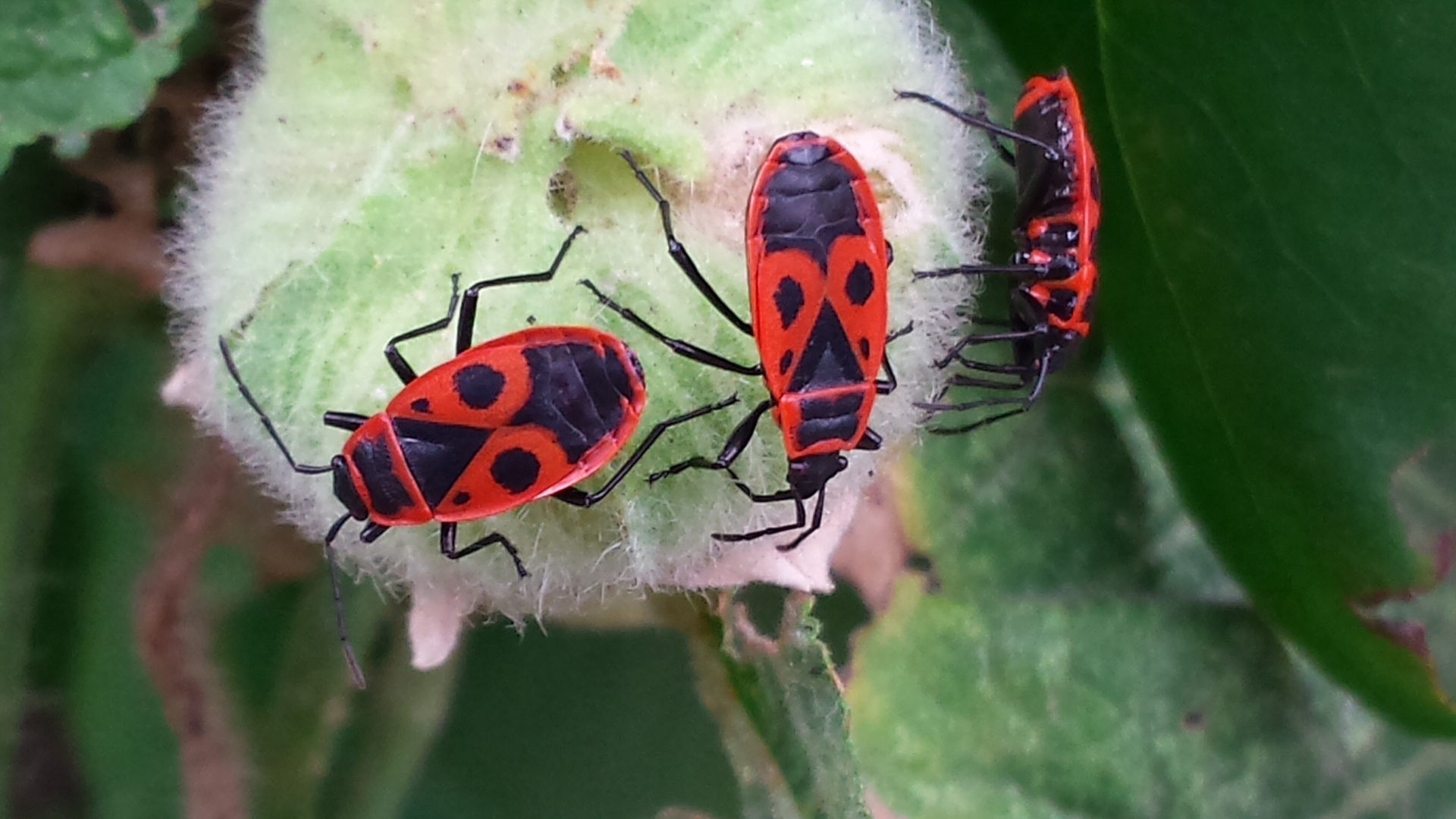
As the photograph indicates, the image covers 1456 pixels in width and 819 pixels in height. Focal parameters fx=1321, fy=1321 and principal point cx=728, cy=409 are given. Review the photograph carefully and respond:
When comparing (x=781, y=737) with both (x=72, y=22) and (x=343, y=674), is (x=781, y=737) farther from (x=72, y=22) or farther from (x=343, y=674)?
(x=72, y=22)

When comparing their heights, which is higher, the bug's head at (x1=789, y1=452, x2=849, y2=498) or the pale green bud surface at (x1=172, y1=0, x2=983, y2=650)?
the pale green bud surface at (x1=172, y1=0, x2=983, y2=650)

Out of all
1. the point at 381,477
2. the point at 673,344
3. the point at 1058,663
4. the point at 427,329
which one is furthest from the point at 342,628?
the point at 1058,663

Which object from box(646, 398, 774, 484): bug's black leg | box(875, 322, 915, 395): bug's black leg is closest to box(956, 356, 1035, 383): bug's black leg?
box(875, 322, 915, 395): bug's black leg

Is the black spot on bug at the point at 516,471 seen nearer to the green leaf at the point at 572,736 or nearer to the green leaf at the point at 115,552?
the green leaf at the point at 572,736

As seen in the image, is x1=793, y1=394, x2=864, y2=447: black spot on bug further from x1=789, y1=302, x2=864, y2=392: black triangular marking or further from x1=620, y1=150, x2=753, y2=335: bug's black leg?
x1=620, y1=150, x2=753, y2=335: bug's black leg

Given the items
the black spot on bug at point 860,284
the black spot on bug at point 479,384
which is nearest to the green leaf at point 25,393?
the black spot on bug at point 479,384

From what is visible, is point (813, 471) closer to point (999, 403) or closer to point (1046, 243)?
point (1046, 243)

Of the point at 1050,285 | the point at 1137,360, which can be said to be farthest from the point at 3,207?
the point at 1137,360
